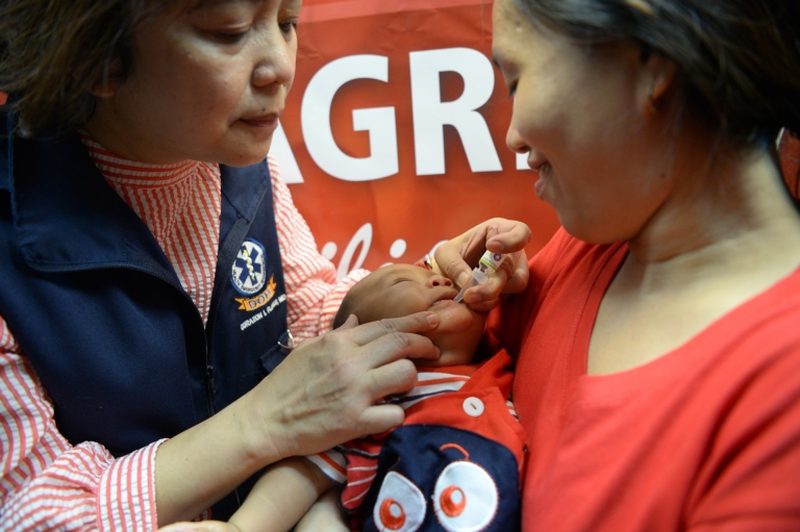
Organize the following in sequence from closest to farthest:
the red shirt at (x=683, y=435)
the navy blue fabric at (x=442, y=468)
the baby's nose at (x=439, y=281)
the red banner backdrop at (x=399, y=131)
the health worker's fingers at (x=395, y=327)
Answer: the red shirt at (x=683, y=435), the navy blue fabric at (x=442, y=468), the health worker's fingers at (x=395, y=327), the baby's nose at (x=439, y=281), the red banner backdrop at (x=399, y=131)

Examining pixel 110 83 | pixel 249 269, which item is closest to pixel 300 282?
pixel 249 269

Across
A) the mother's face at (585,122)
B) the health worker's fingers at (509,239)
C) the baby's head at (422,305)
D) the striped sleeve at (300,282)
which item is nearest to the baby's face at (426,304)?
the baby's head at (422,305)

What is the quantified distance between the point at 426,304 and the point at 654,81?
0.58 metres

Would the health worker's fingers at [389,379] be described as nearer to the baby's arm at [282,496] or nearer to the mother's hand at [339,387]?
the mother's hand at [339,387]

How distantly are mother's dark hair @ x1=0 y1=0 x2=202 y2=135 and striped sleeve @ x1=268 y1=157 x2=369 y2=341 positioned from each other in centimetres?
51

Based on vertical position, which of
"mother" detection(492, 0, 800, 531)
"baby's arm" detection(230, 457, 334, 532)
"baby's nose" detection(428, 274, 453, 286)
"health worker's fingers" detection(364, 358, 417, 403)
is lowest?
"baby's arm" detection(230, 457, 334, 532)

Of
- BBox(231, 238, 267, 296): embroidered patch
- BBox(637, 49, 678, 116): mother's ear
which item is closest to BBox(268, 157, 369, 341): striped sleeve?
BBox(231, 238, 267, 296): embroidered patch

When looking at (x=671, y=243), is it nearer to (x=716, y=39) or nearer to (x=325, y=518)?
(x=716, y=39)

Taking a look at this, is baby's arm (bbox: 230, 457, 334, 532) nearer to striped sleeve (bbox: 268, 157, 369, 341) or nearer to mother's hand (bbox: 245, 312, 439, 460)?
mother's hand (bbox: 245, 312, 439, 460)

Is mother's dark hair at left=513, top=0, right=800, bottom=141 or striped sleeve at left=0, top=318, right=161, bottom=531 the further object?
striped sleeve at left=0, top=318, right=161, bottom=531

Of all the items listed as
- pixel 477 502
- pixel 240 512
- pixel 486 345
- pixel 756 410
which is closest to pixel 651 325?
pixel 756 410

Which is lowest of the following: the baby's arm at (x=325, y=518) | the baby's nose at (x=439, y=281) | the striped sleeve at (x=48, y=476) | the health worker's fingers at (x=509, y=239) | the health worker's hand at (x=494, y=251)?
Answer: the baby's arm at (x=325, y=518)

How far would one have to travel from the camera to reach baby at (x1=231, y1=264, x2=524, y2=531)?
990mm

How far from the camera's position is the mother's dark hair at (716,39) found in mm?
749
